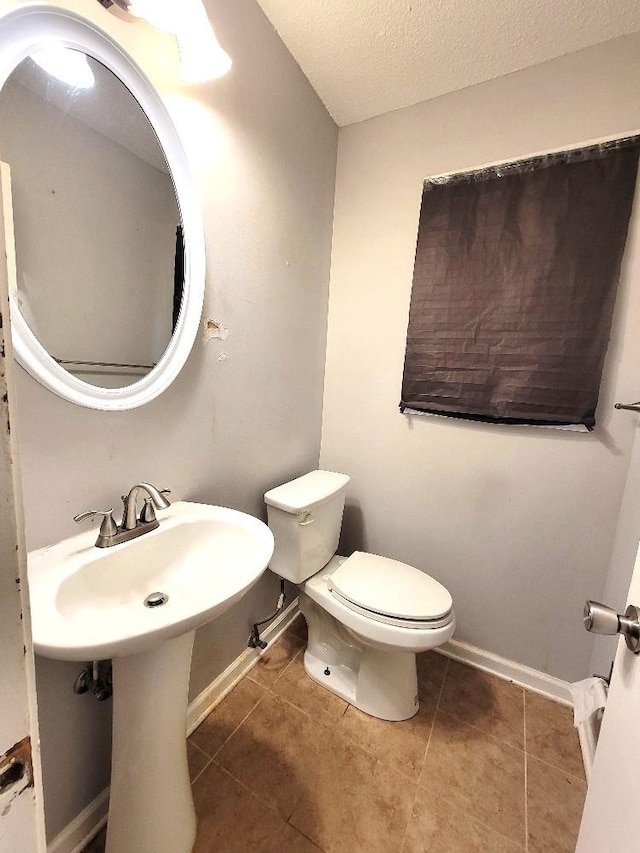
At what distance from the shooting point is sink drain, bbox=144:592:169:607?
83 cm

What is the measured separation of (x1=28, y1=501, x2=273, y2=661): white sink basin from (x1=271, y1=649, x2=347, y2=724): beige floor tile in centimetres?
79

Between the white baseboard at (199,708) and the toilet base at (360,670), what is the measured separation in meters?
0.22

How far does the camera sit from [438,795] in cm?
106

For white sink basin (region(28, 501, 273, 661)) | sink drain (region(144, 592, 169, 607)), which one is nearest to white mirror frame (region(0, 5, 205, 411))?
white sink basin (region(28, 501, 273, 661))

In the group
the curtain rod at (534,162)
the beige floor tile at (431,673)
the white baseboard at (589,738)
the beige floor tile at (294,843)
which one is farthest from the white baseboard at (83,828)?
the curtain rod at (534,162)

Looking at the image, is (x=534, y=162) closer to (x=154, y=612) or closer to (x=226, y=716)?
(x=154, y=612)

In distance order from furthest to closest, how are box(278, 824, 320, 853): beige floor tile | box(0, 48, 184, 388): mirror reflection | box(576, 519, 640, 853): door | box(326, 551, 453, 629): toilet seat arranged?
box(326, 551, 453, 629): toilet seat → box(278, 824, 320, 853): beige floor tile → box(0, 48, 184, 388): mirror reflection → box(576, 519, 640, 853): door

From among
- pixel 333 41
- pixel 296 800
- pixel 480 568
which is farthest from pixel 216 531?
pixel 333 41

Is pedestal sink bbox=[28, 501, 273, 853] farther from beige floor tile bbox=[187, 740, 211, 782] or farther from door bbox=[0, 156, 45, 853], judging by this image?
door bbox=[0, 156, 45, 853]

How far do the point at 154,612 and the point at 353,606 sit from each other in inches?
30.7

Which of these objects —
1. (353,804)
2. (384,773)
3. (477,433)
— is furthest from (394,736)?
(477,433)

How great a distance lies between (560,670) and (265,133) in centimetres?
228

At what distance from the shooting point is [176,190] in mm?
963

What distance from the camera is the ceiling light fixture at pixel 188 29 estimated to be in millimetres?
771
